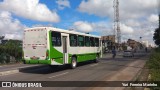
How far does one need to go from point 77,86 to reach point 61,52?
7.65m

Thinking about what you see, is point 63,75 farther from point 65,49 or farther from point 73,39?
point 73,39

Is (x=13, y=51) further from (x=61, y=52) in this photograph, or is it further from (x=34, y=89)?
(x=34, y=89)

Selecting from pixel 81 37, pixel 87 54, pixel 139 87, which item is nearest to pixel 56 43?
pixel 81 37

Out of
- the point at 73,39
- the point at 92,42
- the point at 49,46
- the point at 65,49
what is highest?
the point at 73,39

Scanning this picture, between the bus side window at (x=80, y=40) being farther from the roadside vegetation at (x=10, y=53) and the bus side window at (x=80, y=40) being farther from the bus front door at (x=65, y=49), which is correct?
the roadside vegetation at (x=10, y=53)

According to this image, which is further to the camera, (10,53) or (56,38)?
(10,53)

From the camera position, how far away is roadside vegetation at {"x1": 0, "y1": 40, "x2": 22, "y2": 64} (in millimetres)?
34606

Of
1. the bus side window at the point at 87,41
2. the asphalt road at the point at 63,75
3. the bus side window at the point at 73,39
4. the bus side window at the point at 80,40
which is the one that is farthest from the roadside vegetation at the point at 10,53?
the bus side window at the point at 73,39

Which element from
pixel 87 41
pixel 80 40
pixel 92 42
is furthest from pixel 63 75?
pixel 92 42

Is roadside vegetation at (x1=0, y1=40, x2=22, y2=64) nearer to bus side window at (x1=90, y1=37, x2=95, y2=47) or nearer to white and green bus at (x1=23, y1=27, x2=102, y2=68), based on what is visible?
bus side window at (x1=90, y1=37, x2=95, y2=47)

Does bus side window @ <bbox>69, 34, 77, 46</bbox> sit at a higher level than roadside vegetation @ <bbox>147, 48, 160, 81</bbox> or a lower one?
higher

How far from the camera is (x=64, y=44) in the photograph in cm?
2117

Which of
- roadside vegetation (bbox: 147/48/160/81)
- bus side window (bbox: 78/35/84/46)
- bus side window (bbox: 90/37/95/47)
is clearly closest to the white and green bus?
bus side window (bbox: 78/35/84/46)

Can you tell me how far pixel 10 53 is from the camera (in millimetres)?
36344
